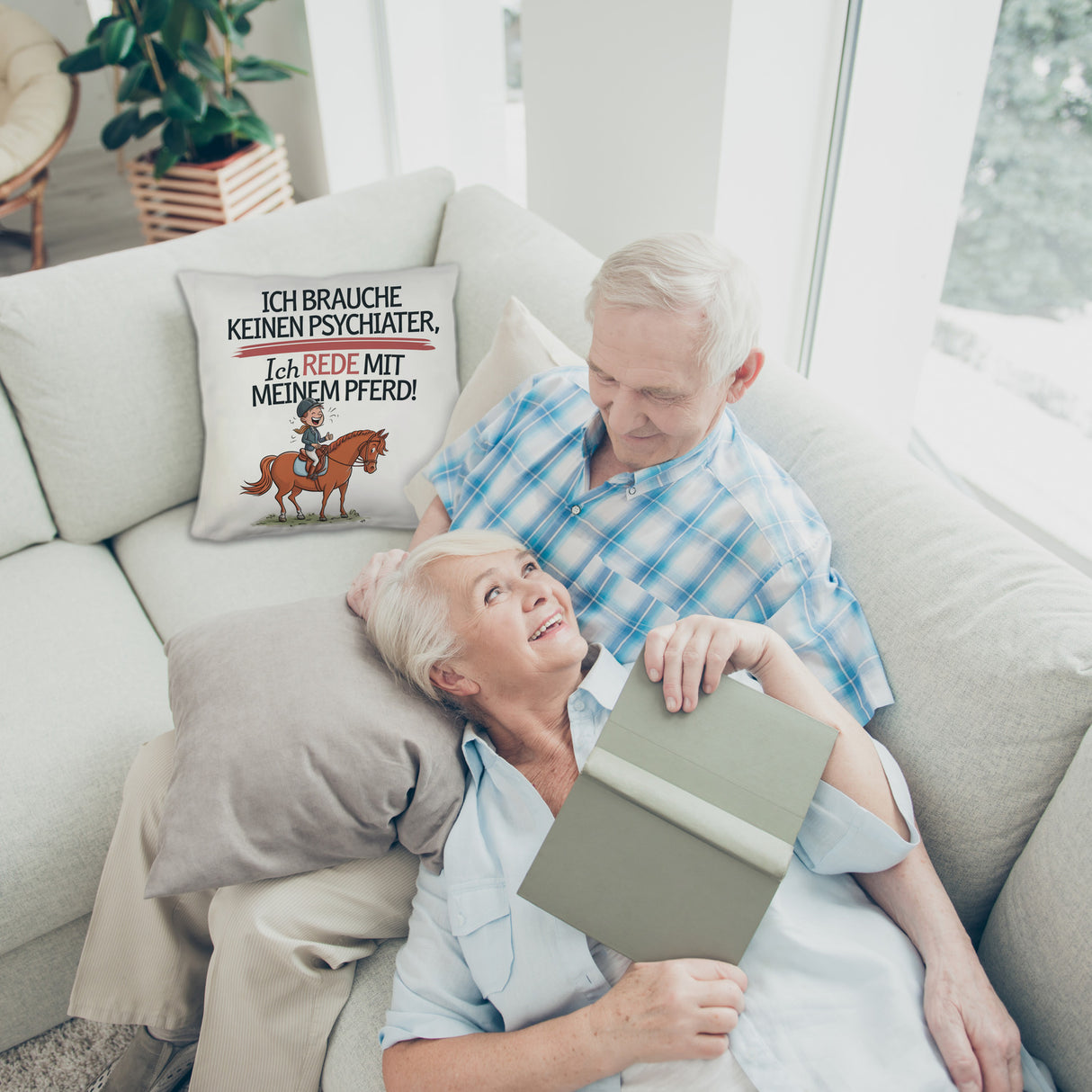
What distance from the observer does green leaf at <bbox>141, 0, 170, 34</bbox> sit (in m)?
2.57

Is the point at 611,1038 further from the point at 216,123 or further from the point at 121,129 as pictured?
the point at 121,129

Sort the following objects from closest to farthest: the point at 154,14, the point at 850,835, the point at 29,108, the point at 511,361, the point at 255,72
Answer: the point at 850,835
the point at 511,361
the point at 154,14
the point at 255,72
the point at 29,108

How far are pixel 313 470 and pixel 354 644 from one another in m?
0.62

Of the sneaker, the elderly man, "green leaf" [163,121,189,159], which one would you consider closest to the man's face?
the elderly man

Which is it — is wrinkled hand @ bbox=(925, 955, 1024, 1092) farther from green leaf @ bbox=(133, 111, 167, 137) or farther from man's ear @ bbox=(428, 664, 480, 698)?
green leaf @ bbox=(133, 111, 167, 137)

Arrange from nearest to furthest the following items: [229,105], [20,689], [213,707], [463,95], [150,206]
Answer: [213,707], [20,689], [229,105], [150,206], [463,95]

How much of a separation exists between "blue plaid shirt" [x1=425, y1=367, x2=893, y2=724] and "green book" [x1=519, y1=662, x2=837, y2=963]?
24 centimetres

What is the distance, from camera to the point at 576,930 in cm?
93

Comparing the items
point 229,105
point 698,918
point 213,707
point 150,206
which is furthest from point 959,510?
point 150,206

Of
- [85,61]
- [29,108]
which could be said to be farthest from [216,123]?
[29,108]

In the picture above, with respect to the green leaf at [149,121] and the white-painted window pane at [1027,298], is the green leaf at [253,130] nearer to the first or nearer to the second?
the green leaf at [149,121]

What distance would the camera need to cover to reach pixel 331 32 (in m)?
3.15

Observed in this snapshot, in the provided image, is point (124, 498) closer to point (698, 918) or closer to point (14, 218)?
point (698, 918)

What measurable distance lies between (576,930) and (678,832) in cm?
19
